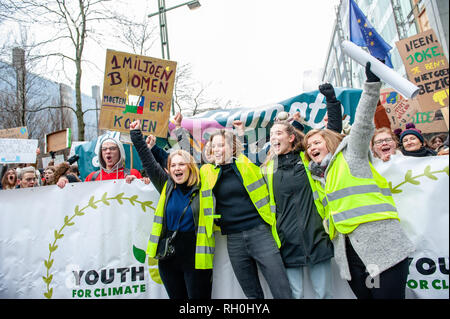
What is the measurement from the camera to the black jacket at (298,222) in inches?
90.3

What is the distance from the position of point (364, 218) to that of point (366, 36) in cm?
251

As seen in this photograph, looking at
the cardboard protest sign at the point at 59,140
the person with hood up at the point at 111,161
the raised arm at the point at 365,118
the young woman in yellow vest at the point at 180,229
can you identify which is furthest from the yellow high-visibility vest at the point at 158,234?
the cardboard protest sign at the point at 59,140

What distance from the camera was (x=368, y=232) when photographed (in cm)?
199

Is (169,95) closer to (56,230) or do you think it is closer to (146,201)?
(146,201)

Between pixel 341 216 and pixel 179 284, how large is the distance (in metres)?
1.34

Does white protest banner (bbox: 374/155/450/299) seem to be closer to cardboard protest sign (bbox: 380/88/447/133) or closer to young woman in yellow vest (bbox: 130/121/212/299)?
young woman in yellow vest (bbox: 130/121/212/299)

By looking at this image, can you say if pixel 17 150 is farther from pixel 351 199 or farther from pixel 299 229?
pixel 351 199

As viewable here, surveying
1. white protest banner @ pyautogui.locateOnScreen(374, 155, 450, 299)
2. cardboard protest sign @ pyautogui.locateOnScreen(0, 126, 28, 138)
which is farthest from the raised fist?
cardboard protest sign @ pyautogui.locateOnScreen(0, 126, 28, 138)

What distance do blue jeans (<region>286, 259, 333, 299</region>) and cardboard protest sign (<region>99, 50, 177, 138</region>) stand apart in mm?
1871

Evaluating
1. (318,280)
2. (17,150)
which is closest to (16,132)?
(17,150)

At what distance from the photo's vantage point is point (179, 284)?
8.06ft

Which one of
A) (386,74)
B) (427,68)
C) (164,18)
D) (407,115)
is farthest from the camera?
(164,18)

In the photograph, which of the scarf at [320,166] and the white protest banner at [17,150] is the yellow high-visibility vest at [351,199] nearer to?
A: the scarf at [320,166]

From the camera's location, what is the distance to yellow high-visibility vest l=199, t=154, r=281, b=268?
244cm
